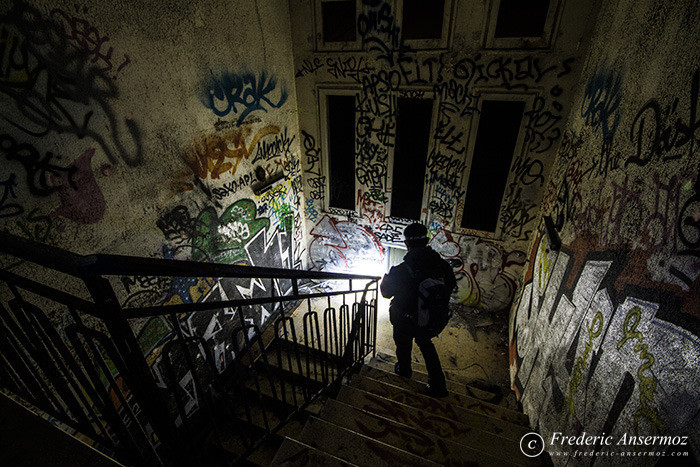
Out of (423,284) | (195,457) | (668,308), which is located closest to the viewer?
(195,457)

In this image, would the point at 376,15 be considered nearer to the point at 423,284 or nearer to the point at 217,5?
the point at 217,5

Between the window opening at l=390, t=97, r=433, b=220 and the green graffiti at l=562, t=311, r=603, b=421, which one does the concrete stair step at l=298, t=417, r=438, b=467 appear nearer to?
the green graffiti at l=562, t=311, r=603, b=421

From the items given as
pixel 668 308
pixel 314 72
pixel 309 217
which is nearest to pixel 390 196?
pixel 309 217

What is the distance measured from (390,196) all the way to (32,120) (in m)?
5.14

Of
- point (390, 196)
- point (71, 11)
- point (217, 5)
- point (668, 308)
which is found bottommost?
point (390, 196)

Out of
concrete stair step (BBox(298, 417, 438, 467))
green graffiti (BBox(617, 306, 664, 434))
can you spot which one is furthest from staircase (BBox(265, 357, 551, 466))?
green graffiti (BBox(617, 306, 664, 434))

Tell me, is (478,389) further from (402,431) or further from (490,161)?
(490,161)

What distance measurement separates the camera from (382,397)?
3.28m

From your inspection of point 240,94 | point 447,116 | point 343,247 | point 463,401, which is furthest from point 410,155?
point 463,401

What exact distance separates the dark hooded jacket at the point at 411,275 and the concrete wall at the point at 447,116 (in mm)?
2791

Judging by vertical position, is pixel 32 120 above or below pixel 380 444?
above

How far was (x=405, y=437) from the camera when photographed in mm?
2727

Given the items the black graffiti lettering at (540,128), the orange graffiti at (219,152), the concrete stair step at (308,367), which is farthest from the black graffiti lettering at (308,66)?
the concrete stair step at (308,367)

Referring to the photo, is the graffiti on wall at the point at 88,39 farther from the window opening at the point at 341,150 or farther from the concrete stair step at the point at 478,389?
the concrete stair step at the point at 478,389
